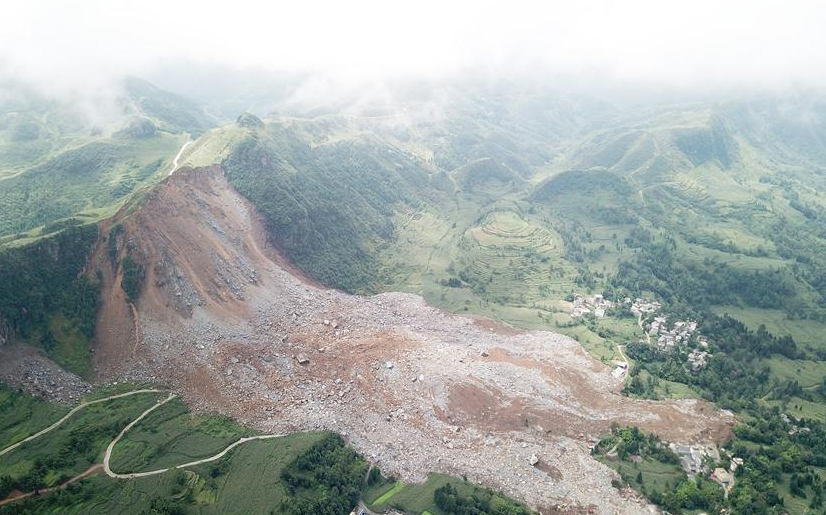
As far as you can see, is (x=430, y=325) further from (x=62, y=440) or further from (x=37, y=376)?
(x=37, y=376)

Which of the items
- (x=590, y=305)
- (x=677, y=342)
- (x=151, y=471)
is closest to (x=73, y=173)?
(x=151, y=471)

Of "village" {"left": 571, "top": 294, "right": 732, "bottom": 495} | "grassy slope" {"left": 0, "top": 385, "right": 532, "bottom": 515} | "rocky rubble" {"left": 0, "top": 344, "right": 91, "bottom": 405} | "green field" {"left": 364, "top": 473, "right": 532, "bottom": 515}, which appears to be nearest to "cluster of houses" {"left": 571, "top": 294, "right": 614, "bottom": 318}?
"village" {"left": 571, "top": 294, "right": 732, "bottom": 495}

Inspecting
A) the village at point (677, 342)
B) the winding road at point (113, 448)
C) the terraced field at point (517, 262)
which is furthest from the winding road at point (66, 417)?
the village at point (677, 342)

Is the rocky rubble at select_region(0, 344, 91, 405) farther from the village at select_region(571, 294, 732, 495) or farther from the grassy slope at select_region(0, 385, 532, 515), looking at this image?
the village at select_region(571, 294, 732, 495)

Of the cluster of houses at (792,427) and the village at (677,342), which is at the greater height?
the village at (677,342)

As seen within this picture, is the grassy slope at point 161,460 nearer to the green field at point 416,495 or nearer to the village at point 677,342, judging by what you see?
the green field at point 416,495
